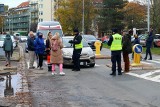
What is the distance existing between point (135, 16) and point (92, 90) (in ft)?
266

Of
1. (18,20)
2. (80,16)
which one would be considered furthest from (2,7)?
(18,20)

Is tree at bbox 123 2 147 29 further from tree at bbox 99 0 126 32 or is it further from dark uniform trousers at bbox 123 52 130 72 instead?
dark uniform trousers at bbox 123 52 130 72

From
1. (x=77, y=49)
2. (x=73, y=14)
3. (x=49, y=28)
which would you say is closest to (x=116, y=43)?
(x=77, y=49)

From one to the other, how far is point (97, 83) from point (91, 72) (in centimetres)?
369

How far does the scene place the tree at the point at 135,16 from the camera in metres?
89.9

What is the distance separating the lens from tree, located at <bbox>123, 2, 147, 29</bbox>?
3541 inches

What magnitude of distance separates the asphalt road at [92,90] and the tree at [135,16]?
73794 mm

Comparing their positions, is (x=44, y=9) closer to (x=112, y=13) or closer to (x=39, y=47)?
(x=112, y=13)

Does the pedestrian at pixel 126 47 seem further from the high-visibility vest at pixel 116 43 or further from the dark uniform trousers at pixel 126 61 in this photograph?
the high-visibility vest at pixel 116 43

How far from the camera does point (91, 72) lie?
17109 mm

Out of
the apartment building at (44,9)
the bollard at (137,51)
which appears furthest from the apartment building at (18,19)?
the bollard at (137,51)

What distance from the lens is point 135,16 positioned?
91438 millimetres

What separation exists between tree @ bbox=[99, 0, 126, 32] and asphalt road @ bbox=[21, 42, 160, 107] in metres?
64.8

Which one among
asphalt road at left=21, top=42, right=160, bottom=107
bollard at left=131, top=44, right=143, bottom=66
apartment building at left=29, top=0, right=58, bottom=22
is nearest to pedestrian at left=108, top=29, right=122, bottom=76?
asphalt road at left=21, top=42, right=160, bottom=107
